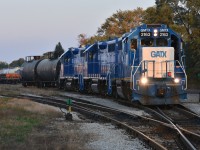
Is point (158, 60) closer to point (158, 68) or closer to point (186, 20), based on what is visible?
point (158, 68)

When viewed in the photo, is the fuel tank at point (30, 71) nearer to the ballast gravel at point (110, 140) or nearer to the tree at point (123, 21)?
the tree at point (123, 21)

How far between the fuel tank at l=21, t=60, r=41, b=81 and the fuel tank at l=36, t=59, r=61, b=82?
994 millimetres

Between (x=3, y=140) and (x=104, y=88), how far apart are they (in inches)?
710

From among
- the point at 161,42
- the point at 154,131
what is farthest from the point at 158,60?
the point at 154,131

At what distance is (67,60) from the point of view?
3853 centimetres

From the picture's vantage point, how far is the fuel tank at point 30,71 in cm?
4944

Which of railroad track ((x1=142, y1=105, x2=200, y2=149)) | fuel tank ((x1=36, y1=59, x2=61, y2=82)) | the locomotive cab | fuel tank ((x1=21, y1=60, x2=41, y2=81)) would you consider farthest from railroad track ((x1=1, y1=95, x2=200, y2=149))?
fuel tank ((x1=21, y1=60, x2=41, y2=81))

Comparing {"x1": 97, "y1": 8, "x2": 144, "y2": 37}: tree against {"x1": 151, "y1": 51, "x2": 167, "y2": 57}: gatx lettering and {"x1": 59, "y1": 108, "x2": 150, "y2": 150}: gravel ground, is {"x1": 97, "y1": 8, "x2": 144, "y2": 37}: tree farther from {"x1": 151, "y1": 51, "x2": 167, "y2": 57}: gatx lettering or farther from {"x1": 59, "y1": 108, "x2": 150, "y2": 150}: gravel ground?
{"x1": 59, "y1": 108, "x2": 150, "y2": 150}: gravel ground

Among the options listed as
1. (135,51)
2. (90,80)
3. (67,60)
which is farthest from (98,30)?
(135,51)

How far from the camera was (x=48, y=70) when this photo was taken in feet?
146

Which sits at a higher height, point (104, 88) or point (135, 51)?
point (135, 51)

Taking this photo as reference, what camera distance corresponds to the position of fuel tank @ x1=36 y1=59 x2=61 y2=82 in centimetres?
4291

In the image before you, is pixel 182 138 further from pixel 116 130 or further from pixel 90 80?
pixel 90 80

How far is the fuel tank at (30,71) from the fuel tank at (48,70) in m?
0.99
